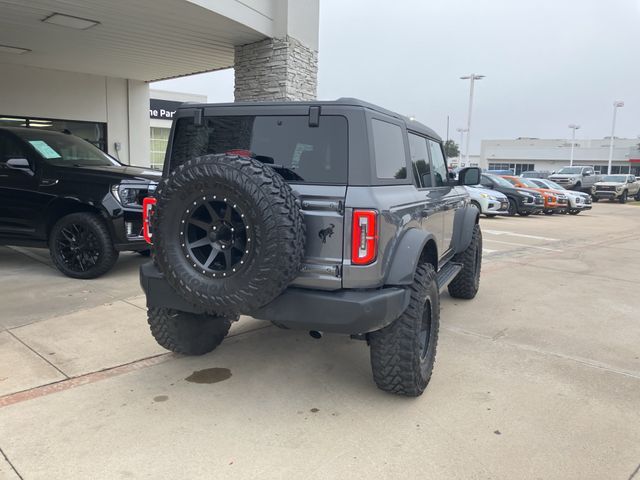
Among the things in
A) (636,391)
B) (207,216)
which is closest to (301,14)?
(207,216)

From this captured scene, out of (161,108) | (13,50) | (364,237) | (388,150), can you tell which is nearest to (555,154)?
(161,108)

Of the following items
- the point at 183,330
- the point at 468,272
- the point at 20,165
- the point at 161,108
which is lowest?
the point at 183,330

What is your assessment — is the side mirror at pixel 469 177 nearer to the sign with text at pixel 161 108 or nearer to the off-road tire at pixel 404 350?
the off-road tire at pixel 404 350

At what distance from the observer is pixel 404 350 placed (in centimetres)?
319

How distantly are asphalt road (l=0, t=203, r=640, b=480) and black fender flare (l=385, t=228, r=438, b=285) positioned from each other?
865mm

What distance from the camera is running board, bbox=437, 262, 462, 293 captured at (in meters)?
4.31

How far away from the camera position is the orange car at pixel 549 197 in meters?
19.2

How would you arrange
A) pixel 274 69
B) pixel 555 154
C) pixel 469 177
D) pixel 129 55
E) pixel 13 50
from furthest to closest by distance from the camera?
pixel 555 154 → pixel 129 55 → pixel 13 50 → pixel 274 69 → pixel 469 177

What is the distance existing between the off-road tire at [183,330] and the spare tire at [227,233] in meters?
0.78

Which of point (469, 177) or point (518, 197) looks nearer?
point (469, 177)

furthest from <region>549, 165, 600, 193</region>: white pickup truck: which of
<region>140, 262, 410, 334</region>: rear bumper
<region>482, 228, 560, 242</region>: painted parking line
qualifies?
<region>140, 262, 410, 334</region>: rear bumper

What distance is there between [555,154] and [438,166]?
71.4m

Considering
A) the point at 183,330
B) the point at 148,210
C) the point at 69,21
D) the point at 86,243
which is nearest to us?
the point at 148,210

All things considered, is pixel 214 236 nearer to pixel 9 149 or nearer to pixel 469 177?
pixel 469 177
